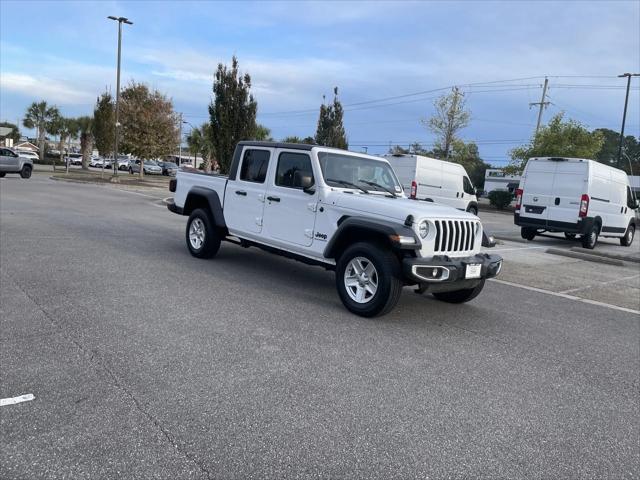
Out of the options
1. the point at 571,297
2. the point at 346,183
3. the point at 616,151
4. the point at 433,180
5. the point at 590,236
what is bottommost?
the point at 571,297

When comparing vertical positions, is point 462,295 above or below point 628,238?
below

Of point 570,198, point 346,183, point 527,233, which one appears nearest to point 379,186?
point 346,183

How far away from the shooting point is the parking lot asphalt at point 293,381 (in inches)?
118

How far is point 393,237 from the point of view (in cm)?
544

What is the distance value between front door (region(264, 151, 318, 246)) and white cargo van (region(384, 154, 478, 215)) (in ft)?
35.6

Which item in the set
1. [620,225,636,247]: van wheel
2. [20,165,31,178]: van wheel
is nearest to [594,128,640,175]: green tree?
[620,225,636,247]: van wheel

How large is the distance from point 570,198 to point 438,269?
11.6 meters

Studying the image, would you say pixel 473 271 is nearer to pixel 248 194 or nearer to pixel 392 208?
pixel 392 208

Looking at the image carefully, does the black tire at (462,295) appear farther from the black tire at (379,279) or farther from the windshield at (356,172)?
the windshield at (356,172)

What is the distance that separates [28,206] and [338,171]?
11.8m

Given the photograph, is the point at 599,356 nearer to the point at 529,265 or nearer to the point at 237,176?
the point at 237,176

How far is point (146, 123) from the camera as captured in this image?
32.5 meters

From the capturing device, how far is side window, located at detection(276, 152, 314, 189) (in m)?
6.62

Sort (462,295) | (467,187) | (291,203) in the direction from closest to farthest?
(462,295) → (291,203) → (467,187)
